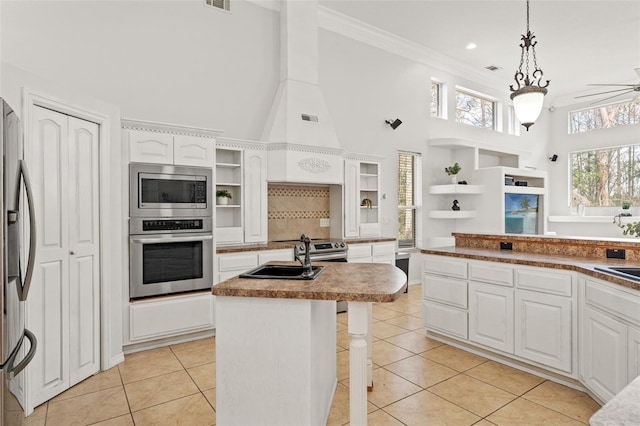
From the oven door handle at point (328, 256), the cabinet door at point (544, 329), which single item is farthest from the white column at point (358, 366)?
the oven door handle at point (328, 256)

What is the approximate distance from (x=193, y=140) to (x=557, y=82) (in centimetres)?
831

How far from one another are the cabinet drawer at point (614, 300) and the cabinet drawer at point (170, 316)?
11.1 feet

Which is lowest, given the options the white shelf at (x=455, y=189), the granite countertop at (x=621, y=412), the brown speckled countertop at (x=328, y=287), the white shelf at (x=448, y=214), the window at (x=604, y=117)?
the brown speckled countertop at (x=328, y=287)

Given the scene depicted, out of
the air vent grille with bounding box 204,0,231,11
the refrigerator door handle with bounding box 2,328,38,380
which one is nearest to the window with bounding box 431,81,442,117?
the air vent grille with bounding box 204,0,231,11

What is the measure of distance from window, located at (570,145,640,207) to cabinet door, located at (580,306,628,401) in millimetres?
7321

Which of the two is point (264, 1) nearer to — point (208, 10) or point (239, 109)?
point (208, 10)

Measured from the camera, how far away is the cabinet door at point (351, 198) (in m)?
5.39

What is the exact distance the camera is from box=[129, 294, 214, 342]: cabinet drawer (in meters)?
3.55

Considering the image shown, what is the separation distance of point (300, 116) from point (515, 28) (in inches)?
152

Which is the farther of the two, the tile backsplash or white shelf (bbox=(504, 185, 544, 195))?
white shelf (bbox=(504, 185, 544, 195))

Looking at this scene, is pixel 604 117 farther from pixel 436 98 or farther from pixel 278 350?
pixel 278 350

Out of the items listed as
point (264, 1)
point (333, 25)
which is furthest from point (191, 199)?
point (333, 25)

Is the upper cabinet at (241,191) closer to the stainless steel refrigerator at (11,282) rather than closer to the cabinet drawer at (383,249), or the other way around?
the cabinet drawer at (383,249)

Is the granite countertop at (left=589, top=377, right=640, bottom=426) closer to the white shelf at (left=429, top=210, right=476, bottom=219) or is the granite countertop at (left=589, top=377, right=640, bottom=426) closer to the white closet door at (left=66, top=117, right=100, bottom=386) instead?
the white closet door at (left=66, top=117, right=100, bottom=386)
